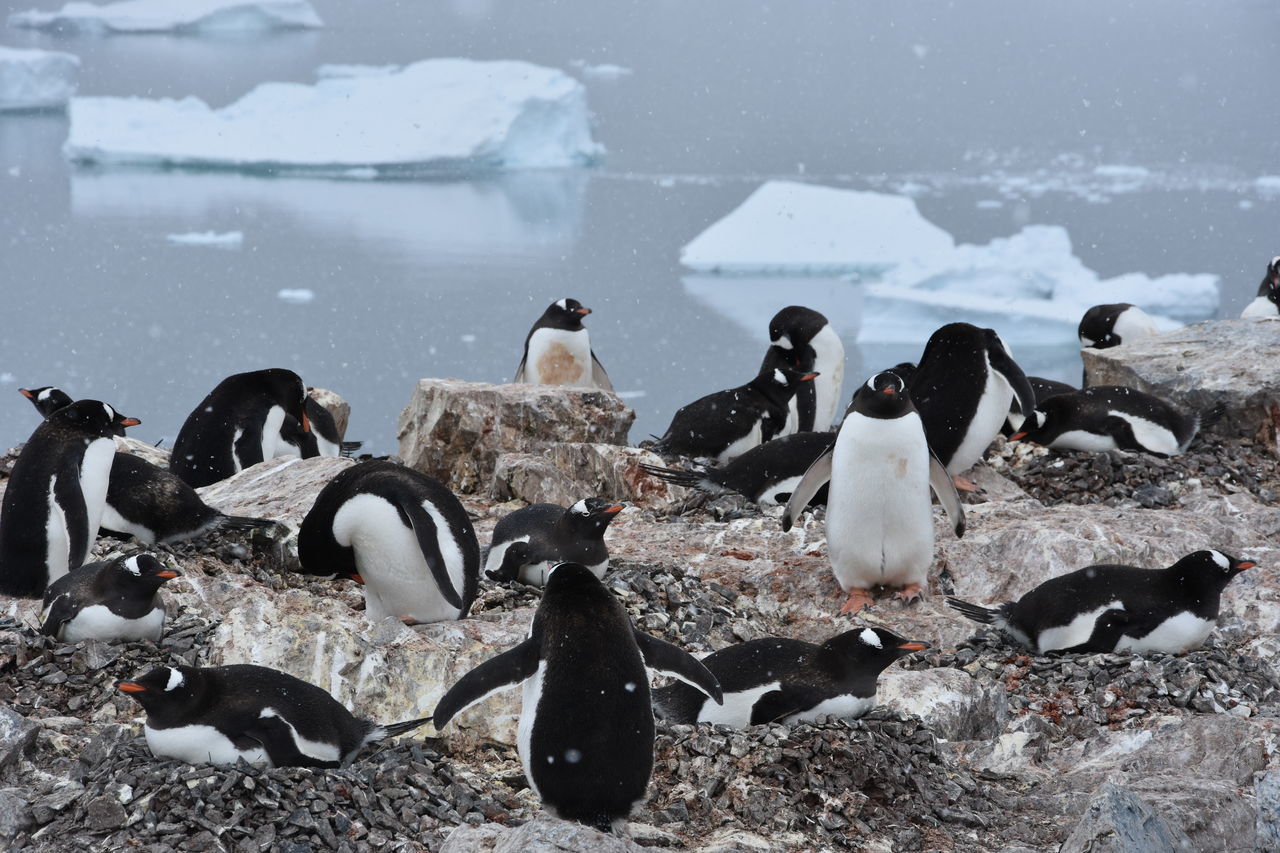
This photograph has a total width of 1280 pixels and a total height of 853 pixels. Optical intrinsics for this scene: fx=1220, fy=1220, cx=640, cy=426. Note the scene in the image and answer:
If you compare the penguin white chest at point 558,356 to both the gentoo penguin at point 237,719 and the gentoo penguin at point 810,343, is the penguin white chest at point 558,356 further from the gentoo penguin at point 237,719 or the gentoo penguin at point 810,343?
the gentoo penguin at point 237,719

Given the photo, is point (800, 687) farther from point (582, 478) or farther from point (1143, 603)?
point (582, 478)

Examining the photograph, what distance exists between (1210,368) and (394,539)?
170 inches

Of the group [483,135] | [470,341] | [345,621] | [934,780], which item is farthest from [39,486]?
[470,341]

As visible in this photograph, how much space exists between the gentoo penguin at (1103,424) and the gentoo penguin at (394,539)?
→ 2.86 meters

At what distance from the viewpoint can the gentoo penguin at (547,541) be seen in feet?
11.3

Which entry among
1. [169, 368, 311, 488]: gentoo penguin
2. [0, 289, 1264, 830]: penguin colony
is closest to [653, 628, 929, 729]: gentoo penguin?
[0, 289, 1264, 830]: penguin colony

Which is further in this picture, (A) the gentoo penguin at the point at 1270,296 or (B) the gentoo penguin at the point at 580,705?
(A) the gentoo penguin at the point at 1270,296

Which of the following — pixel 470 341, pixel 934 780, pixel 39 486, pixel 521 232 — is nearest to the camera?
pixel 934 780

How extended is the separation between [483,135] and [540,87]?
90 cm

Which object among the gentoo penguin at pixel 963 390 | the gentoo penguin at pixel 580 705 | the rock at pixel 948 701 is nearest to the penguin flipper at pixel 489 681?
the gentoo penguin at pixel 580 705

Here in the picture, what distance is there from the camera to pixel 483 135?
12.8 metres

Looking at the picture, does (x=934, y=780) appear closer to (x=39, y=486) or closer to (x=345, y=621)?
(x=345, y=621)

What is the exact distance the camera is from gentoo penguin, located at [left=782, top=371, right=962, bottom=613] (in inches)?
142

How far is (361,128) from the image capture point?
13.8 m
